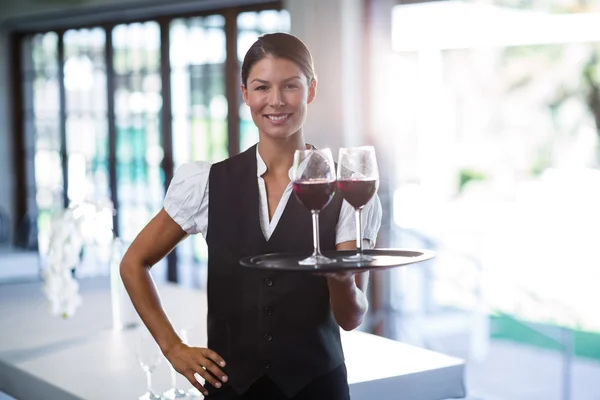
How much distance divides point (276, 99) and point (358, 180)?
194 millimetres

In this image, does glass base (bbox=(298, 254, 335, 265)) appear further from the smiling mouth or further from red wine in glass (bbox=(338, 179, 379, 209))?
the smiling mouth

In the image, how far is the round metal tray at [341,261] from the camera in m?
1.25

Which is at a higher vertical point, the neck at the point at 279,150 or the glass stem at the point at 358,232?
the neck at the point at 279,150

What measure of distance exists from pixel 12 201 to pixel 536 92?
4.75 metres

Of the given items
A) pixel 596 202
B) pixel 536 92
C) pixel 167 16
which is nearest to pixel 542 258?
pixel 596 202

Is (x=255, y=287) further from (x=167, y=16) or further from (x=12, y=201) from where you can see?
(x=12, y=201)

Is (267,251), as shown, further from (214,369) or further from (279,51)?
(279,51)

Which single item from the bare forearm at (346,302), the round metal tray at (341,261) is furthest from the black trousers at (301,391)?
the round metal tray at (341,261)

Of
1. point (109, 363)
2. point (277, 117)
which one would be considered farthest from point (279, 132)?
point (109, 363)

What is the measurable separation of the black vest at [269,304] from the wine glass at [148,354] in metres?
0.41

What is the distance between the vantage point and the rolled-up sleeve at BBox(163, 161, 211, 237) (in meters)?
1.56

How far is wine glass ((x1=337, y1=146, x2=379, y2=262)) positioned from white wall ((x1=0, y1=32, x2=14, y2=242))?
6.92m

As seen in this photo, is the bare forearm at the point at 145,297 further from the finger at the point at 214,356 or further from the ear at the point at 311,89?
the ear at the point at 311,89

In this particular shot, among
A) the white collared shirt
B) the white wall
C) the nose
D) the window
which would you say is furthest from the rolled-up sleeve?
the white wall
